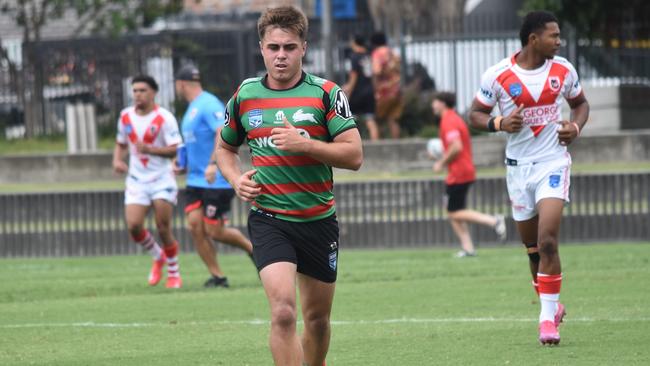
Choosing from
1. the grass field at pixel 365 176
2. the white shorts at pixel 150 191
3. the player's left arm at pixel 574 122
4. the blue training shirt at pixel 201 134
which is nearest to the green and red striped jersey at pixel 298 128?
the player's left arm at pixel 574 122

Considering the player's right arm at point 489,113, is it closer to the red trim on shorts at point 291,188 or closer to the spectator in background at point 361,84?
the red trim on shorts at point 291,188

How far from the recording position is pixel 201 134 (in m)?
14.4

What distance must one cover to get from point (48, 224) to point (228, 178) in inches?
462

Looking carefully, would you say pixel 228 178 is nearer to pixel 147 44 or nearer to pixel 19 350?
pixel 19 350

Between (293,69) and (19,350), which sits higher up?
(293,69)

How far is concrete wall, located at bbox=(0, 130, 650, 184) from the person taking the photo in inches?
902

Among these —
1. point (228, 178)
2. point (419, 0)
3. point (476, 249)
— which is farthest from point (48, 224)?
point (419, 0)

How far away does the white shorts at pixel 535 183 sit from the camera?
10.0 meters

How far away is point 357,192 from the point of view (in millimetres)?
18781

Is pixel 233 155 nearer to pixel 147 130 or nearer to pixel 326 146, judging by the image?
pixel 326 146

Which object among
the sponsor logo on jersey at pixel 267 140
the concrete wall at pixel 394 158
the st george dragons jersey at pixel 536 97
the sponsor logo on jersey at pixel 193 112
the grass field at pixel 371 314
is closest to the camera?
the sponsor logo on jersey at pixel 267 140

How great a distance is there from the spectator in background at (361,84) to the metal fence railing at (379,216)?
597cm

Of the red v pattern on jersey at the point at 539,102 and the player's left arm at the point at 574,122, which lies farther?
the red v pattern on jersey at the point at 539,102

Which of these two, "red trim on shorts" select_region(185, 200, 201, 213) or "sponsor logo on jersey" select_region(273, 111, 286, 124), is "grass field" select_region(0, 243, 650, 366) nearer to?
"red trim on shorts" select_region(185, 200, 201, 213)
